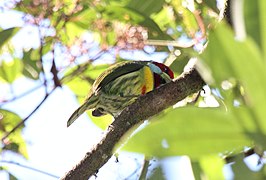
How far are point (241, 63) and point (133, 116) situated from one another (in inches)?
32.0

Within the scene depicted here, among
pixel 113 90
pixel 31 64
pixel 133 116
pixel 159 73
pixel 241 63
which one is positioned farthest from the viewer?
pixel 113 90

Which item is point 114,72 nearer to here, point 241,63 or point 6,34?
point 6,34

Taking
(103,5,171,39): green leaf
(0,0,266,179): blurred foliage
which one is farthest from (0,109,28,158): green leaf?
(103,5,171,39): green leaf

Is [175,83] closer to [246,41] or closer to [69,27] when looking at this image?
[246,41]

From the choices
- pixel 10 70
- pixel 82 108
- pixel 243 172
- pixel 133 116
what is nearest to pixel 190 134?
pixel 243 172

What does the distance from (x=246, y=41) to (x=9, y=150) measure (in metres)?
1.53

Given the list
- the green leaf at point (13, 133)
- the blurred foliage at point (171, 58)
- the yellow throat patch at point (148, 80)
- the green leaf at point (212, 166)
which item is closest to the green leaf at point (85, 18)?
the blurred foliage at point (171, 58)

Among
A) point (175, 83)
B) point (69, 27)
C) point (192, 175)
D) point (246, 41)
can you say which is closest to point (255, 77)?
point (246, 41)

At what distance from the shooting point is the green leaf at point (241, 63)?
0.26 meters

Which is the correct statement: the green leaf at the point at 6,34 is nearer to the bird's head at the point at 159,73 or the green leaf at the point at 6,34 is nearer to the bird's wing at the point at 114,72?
the bird's wing at the point at 114,72

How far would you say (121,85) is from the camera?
2.53 m

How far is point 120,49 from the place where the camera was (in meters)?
1.65

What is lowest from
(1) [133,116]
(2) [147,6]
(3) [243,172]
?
(3) [243,172]

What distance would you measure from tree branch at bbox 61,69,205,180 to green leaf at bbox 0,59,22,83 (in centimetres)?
88
